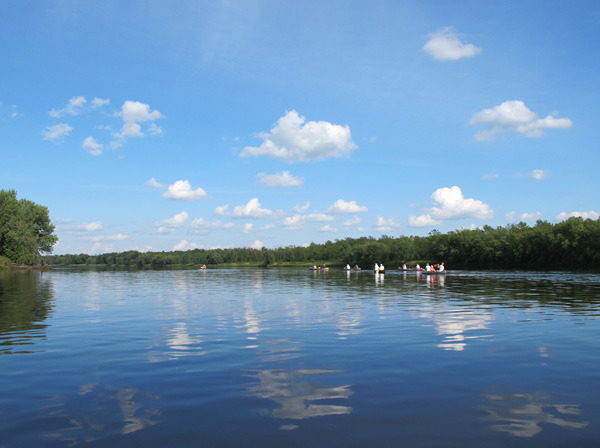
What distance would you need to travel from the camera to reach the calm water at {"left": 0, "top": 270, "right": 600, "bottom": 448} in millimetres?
7770

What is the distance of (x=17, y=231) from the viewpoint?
111062 millimetres

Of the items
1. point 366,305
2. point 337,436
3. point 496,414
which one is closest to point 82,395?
point 337,436

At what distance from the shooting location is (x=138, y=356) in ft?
46.8

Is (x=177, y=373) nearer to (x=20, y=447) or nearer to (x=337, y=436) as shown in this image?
(x=20, y=447)

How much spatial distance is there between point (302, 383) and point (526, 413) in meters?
4.94

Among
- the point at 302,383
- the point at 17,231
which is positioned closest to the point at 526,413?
the point at 302,383

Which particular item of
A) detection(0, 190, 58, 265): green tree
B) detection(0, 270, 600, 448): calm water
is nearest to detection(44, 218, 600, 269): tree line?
detection(0, 190, 58, 265): green tree

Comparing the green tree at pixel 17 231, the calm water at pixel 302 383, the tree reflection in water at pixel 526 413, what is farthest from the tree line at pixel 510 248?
the tree reflection in water at pixel 526 413

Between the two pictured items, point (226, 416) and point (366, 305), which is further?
point (366, 305)

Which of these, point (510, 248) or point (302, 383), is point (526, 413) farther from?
point (510, 248)

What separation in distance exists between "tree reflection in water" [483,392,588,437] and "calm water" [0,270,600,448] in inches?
1.7

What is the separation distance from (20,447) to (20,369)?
6.23 m

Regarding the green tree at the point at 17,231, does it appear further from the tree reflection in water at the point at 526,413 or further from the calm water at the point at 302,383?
the tree reflection in water at the point at 526,413

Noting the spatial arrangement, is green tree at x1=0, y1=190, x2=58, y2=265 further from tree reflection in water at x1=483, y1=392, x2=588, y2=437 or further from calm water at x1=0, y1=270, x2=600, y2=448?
tree reflection in water at x1=483, y1=392, x2=588, y2=437
